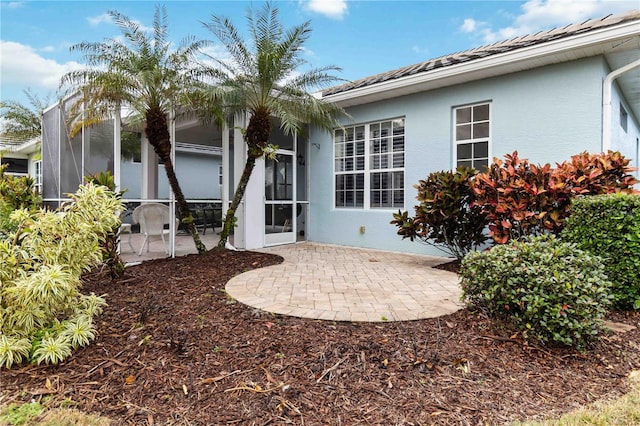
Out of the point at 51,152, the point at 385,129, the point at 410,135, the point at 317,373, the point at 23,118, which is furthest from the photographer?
the point at 23,118

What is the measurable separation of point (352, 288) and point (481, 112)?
4.60 m

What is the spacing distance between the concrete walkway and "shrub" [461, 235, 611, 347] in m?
0.63

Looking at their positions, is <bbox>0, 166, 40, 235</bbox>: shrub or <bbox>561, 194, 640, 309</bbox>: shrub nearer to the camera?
<bbox>561, 194, 640, 309</bbox>: shrub

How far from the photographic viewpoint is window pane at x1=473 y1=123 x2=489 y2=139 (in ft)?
23.0

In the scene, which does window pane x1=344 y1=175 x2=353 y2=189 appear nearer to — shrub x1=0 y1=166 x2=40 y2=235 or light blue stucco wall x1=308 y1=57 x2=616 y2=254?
light blue stucco wall x1=308 y1=57 x2=616 y2=254

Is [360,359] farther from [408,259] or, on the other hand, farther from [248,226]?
[248,226]

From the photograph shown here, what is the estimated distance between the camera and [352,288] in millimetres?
4785

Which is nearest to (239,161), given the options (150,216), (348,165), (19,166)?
(150,216)

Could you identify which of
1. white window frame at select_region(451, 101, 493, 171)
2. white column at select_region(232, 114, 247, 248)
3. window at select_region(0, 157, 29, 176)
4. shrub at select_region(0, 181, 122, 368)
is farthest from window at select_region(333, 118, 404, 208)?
window at select_region(0, 157, 29, 176)

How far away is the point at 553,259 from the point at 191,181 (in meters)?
14.5

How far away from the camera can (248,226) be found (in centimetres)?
823

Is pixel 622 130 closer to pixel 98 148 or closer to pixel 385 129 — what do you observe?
pixel 385 129

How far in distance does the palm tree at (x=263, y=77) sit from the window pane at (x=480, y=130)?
2.93 meters

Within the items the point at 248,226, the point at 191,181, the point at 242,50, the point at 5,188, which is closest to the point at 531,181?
the point at 242,50
